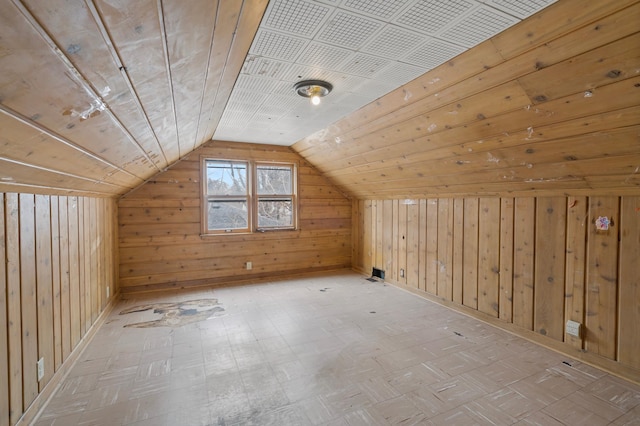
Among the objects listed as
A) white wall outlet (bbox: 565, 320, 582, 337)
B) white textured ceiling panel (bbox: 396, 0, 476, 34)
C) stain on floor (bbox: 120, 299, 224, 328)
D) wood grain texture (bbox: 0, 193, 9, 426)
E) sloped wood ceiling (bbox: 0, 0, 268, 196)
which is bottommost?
stain on floor (bbox: 120, 299, 224, 328)

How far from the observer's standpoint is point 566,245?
7.97 feet

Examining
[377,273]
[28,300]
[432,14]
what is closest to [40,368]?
[28,300]

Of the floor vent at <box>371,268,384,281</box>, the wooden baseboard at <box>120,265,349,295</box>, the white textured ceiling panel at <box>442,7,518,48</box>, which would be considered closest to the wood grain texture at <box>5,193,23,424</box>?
the white textured ceiling panel at <box>442,7,518,48</box>

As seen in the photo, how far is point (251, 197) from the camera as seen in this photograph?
469cm

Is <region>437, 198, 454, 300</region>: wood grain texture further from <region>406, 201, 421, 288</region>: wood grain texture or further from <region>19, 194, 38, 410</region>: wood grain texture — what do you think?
<region>19, 194, 38, 410</region>: wood grain texture

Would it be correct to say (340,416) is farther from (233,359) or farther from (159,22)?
(159,22)

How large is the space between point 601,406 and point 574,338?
65 cm

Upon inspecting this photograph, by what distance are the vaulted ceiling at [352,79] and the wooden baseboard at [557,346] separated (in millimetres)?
1214

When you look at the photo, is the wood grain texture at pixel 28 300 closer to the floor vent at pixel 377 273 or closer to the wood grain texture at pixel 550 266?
the wood grain texture at pixel 550 266

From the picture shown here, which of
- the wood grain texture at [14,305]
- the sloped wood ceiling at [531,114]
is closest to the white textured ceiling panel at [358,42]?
the sloped wood ceiling at [531,114]

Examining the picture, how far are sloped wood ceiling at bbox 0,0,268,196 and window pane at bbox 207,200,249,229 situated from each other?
252 cm

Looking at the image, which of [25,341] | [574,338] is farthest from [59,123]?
[574,338]

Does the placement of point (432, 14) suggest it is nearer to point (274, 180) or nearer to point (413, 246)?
point (413, 246)

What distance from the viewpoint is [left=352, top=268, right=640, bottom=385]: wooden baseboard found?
209 centimetres
